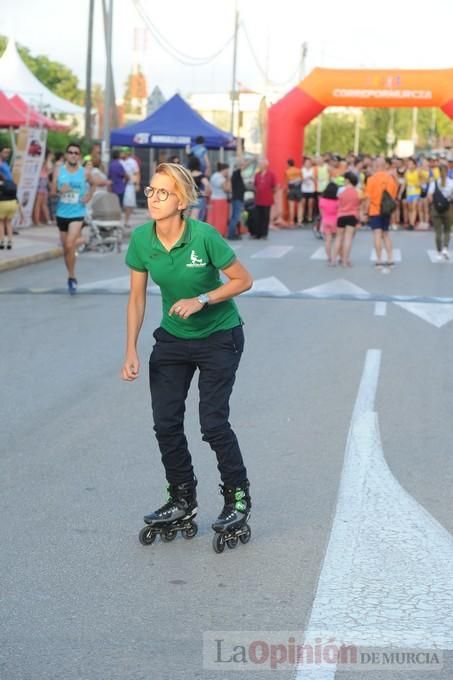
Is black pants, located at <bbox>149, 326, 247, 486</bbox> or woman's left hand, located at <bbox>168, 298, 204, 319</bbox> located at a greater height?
woman's left hand, located at <bbox>168, 298, 204, 319</bbox>

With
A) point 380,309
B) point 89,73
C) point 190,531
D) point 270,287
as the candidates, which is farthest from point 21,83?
point 190,531

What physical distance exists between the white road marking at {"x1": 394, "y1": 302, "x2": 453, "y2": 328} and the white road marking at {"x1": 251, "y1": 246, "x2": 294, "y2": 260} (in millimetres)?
7511

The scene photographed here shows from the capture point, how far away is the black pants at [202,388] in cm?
552

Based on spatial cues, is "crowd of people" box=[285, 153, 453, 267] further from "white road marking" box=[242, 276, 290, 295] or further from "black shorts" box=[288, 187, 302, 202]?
"white road marking" box=[242, 276, 290, 295]

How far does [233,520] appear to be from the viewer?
5527 mm

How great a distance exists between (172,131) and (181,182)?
2674 centimetres

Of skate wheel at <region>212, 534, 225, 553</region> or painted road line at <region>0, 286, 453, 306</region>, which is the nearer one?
skate wheel at <region>212, 534, 225, 553</region>

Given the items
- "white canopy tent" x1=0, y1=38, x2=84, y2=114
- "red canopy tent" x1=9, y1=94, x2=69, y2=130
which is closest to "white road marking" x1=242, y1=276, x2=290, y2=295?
"red canopy tent" x1=9, y1=94, x2=69, y2=130

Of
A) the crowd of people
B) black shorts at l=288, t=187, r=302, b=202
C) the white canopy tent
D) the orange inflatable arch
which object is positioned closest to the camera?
the crowd of people

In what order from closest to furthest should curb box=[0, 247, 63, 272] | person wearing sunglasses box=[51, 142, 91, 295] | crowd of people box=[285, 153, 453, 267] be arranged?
person wearing sunglasses box=[51, 142, 91, 295] < curb box=[0, 247, 63, 272] < crowd of people box=[285, 153, 453, 267]

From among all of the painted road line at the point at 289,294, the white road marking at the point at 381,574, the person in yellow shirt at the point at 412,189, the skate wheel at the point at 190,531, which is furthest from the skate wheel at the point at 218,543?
the person in yellow shirt at the point at 412,189

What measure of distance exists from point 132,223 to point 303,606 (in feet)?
90.9

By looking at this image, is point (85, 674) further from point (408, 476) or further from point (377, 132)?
point (377, 132)

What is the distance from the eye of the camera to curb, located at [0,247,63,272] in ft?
64.8
